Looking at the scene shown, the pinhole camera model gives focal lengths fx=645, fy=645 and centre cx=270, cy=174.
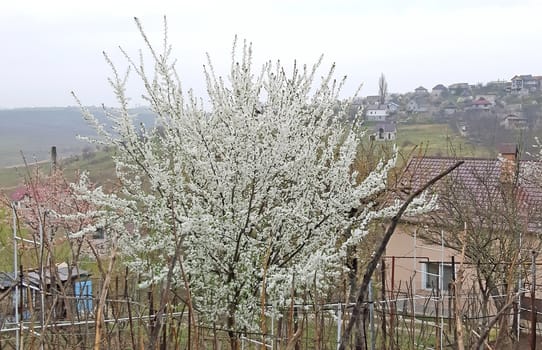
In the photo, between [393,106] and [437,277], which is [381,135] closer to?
[437,277]

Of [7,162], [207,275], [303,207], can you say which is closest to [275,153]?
[303,207]

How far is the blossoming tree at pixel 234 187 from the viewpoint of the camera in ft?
17.0

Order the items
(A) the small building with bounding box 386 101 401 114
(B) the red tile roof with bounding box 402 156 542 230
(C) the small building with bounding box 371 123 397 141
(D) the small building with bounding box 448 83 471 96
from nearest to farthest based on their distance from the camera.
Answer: (C) the small building with bounding box 371 123 397 141
(B) the red tile roof with bounding box 402 156 542 230
(A) the small building with bounding box 386 101 401 114
(D) the small building with bounding box 448 83 471 96

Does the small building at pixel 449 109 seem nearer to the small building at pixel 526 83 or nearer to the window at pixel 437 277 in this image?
the small building at pixel 526 83

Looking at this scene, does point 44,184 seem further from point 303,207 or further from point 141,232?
point 303,207

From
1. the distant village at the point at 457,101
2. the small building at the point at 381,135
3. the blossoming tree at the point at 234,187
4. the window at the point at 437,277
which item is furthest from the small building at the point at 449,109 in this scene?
the blossoming tree at the point at 234,187

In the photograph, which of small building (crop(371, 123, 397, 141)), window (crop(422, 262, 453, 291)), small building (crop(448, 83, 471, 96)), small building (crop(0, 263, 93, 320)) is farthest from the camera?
small building (crop(448, 83, 471, 96))

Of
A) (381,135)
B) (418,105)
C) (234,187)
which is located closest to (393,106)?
(418,105)

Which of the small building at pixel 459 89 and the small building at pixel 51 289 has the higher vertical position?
the small building at pixel 459 89

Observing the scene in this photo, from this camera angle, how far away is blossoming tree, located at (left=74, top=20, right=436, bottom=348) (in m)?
5.17

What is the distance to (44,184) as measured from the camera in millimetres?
18812

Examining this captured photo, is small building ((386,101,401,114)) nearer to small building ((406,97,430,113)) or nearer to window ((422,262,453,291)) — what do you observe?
small building ((406,97,430,113))

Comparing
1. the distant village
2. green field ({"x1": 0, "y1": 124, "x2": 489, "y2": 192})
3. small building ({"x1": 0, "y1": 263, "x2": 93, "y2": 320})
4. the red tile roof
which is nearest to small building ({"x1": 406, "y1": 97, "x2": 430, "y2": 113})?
the distant village

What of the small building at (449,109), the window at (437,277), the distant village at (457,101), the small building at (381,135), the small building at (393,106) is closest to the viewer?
the window at (437,277)
